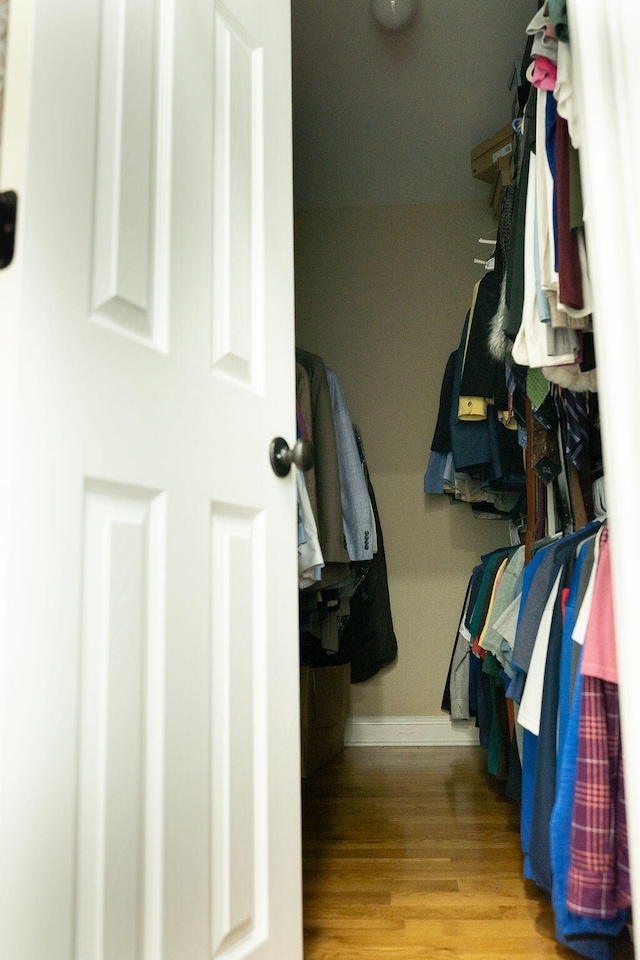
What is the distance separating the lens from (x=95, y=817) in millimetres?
745

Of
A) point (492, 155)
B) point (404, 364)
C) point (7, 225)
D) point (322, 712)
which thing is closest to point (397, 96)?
point (492, 155)

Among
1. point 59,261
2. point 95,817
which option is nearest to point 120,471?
point 59,261

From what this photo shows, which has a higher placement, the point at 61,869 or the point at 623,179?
the point at 623,179

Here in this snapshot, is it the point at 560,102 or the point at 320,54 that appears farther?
the point at 320,54

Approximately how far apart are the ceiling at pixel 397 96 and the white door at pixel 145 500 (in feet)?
4.89

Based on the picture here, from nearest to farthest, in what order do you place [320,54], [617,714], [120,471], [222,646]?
1. [120,471]
2. [222,646]
3. [617,714]
4. [320,54]

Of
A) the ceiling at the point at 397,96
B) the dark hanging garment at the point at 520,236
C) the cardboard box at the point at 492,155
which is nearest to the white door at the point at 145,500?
the dark hanging garment at the point at 520,236

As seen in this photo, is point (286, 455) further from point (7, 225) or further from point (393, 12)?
point (393, 12)

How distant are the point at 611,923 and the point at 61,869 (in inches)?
36.3

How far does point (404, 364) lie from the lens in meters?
3.44

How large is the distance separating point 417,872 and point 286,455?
1123 millimetres

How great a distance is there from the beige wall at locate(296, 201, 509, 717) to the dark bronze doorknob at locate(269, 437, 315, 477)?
7.32 ft

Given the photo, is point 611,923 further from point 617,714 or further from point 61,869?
point 61,869

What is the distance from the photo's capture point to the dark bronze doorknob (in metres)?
1.12
